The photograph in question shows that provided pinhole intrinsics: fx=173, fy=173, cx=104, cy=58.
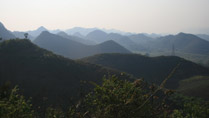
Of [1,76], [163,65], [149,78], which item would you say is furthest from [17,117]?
[163,65]

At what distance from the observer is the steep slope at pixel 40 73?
1796 inches

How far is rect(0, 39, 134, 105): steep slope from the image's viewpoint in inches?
1796

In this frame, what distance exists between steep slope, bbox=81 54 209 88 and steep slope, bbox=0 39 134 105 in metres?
29.3

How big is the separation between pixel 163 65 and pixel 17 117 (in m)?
101

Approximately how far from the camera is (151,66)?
322ft

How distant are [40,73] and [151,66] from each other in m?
63.7

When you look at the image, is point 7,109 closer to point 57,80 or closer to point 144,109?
point 144,109

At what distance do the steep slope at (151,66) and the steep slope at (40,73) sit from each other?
29259mm

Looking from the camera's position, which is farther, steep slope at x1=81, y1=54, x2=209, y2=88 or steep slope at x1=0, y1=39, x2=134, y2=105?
steep slope at x1=81, y1=54, x2=209, y2=88

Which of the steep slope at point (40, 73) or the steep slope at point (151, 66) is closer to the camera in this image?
the steep slope at point (40, 73)

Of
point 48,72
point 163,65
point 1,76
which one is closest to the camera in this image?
point 1,76

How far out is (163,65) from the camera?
101m

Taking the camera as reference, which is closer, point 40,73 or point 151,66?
point 40,73

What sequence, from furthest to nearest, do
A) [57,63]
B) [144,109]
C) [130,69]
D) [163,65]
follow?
[163,65]
[130,69]
[57,63]
[144,109]
